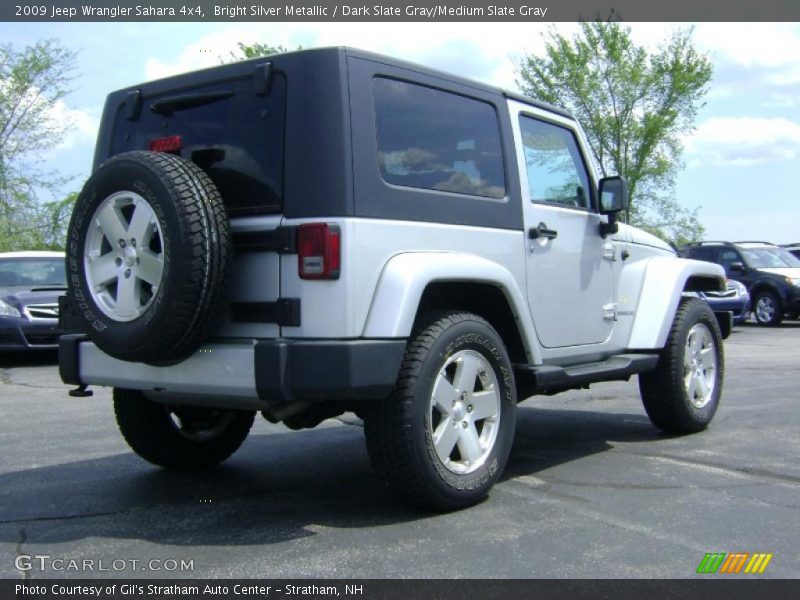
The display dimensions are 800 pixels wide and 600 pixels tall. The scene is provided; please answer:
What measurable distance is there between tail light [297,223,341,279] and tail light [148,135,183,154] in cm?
90

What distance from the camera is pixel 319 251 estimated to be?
3.71 metres

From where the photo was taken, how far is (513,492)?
4.54 m

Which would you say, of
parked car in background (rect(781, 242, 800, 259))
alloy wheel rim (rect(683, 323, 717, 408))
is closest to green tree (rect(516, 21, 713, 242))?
parked car in background (rect(781, 242, 800, 259))

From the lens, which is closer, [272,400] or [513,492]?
[272,400]

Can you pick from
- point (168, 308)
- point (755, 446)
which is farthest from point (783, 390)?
point (168, 308)

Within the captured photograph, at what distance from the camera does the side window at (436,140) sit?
13.4ft

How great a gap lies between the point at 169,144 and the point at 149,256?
0.72 metres

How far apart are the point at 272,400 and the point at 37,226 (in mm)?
29551

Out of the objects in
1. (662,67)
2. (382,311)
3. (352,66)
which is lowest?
(382,311)

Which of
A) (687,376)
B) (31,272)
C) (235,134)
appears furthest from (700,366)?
(31,272)

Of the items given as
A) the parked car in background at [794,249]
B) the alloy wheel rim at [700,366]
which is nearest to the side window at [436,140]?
the alloy wheel rim at [700,366]

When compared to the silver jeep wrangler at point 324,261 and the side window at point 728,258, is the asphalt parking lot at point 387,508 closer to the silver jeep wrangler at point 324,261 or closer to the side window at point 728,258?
the silver jeep wrangler at point 324,261

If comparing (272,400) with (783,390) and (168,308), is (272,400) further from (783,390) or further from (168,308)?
(783,390)
